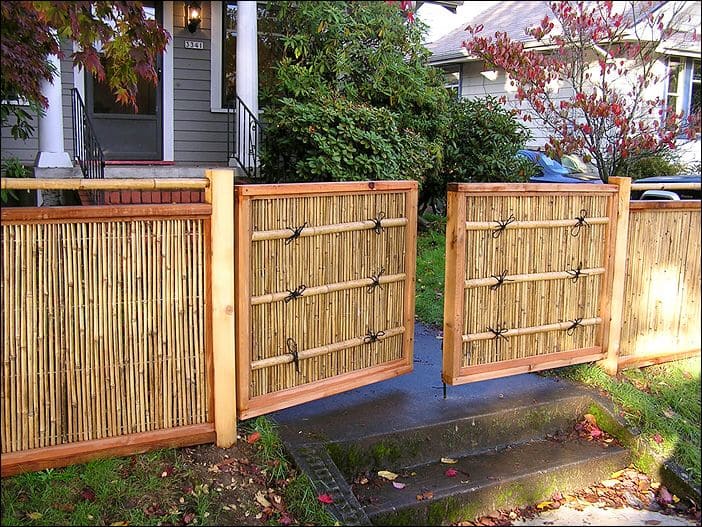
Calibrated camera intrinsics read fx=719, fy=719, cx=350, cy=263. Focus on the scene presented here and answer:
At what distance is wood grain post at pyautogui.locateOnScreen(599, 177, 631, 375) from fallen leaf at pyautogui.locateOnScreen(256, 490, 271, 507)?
272cm

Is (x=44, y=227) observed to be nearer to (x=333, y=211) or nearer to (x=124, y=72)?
(x=124, y=72)

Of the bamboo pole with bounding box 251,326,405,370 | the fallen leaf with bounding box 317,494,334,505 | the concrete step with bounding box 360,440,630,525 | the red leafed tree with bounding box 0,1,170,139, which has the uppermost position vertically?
the red leafed tree with bounding box 0,1,170,139

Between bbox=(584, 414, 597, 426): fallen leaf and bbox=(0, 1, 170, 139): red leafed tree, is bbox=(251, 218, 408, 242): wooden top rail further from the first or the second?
bbox=(584, 414, 597, 426): fallen leaf

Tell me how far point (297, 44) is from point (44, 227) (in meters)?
2.45

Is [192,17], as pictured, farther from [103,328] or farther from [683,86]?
[103,328]

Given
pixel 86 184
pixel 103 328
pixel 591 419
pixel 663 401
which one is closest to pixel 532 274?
pixel 591 419

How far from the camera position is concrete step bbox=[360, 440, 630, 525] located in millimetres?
3557

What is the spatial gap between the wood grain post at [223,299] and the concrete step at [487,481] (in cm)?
79

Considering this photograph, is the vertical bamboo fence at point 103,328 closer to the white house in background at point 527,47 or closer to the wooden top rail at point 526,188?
the wooden top rail at point 526,188

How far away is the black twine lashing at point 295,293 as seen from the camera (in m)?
3.88

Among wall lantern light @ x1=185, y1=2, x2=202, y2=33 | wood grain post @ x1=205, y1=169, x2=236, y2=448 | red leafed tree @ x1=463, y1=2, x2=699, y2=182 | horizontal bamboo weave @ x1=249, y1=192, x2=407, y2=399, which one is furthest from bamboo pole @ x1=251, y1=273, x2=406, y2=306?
wall lantern light @ x1=185, y1=2, x2=202, y2=33

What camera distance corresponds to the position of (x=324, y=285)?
158 inches

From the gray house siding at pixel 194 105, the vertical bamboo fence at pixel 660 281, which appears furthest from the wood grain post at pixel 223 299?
the gray house siding at pixel 194 105

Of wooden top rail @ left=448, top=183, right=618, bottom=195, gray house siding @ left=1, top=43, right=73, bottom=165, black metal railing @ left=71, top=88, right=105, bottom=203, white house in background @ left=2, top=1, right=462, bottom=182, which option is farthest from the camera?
white house in background @ left=2, top=1, right=462, bottom=182
